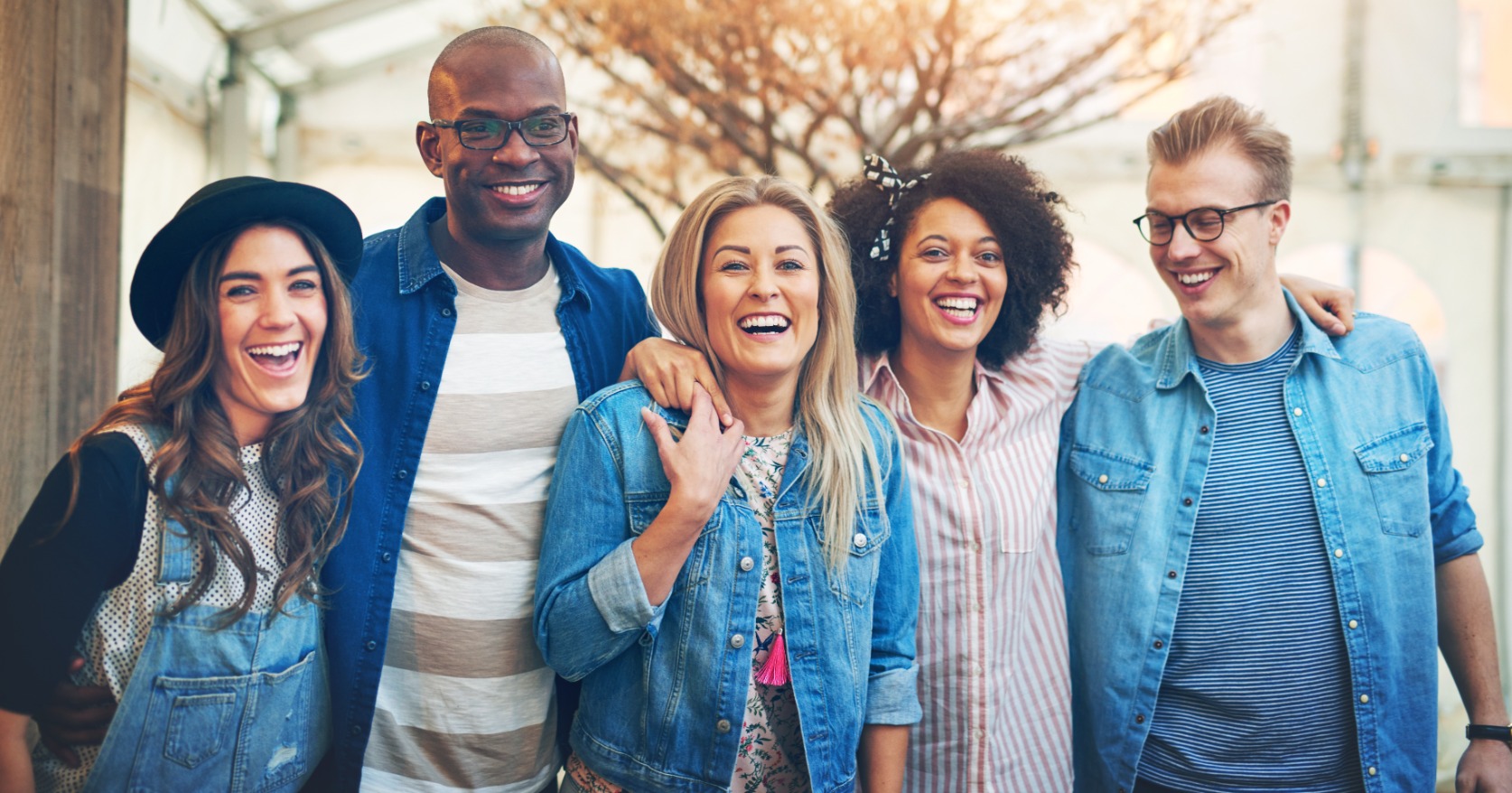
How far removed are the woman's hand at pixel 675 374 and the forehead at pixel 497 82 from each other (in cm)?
59

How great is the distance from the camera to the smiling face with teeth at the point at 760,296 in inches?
82.0

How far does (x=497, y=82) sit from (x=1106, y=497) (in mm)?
1743

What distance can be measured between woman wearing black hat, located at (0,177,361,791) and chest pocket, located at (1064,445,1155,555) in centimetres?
174

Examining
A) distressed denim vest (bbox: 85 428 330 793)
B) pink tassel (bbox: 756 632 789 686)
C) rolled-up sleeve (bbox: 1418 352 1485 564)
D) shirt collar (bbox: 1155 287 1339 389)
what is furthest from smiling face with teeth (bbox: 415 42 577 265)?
rolled-up sleeve (bbox: 1418 352 1485 564)

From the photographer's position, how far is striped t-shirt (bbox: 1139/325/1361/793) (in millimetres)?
2297

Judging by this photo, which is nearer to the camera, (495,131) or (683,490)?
(683,490)

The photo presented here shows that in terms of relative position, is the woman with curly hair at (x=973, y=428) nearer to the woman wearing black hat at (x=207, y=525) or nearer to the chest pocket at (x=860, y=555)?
the chest pocket at (x=860, y=555)

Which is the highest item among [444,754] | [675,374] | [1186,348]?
[1186,348]

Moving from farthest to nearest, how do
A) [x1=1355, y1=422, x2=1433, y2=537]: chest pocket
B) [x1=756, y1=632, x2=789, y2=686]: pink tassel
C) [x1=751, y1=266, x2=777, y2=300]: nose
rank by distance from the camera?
[x1=1355, y1=422, x2=1433, y2=537]: chest pocket → [x1=751, y1=266, x2=777, y2=300]: nose → [x1=756, y1=632, x2=789, y2=686]: pink tassel

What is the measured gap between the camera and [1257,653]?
7.54 feet

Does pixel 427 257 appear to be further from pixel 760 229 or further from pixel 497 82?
pixel 760 229

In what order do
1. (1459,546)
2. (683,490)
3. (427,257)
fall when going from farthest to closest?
1. (1459,546)
2. (427,257)
3. (683,490)

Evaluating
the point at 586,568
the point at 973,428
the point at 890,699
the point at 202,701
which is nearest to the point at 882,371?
the point at 973,428

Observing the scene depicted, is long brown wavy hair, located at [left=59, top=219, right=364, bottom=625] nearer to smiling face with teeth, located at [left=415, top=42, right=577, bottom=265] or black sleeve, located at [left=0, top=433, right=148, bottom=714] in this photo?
black sleeve, located at [left=0, top=433, right=148, bottom=714]
